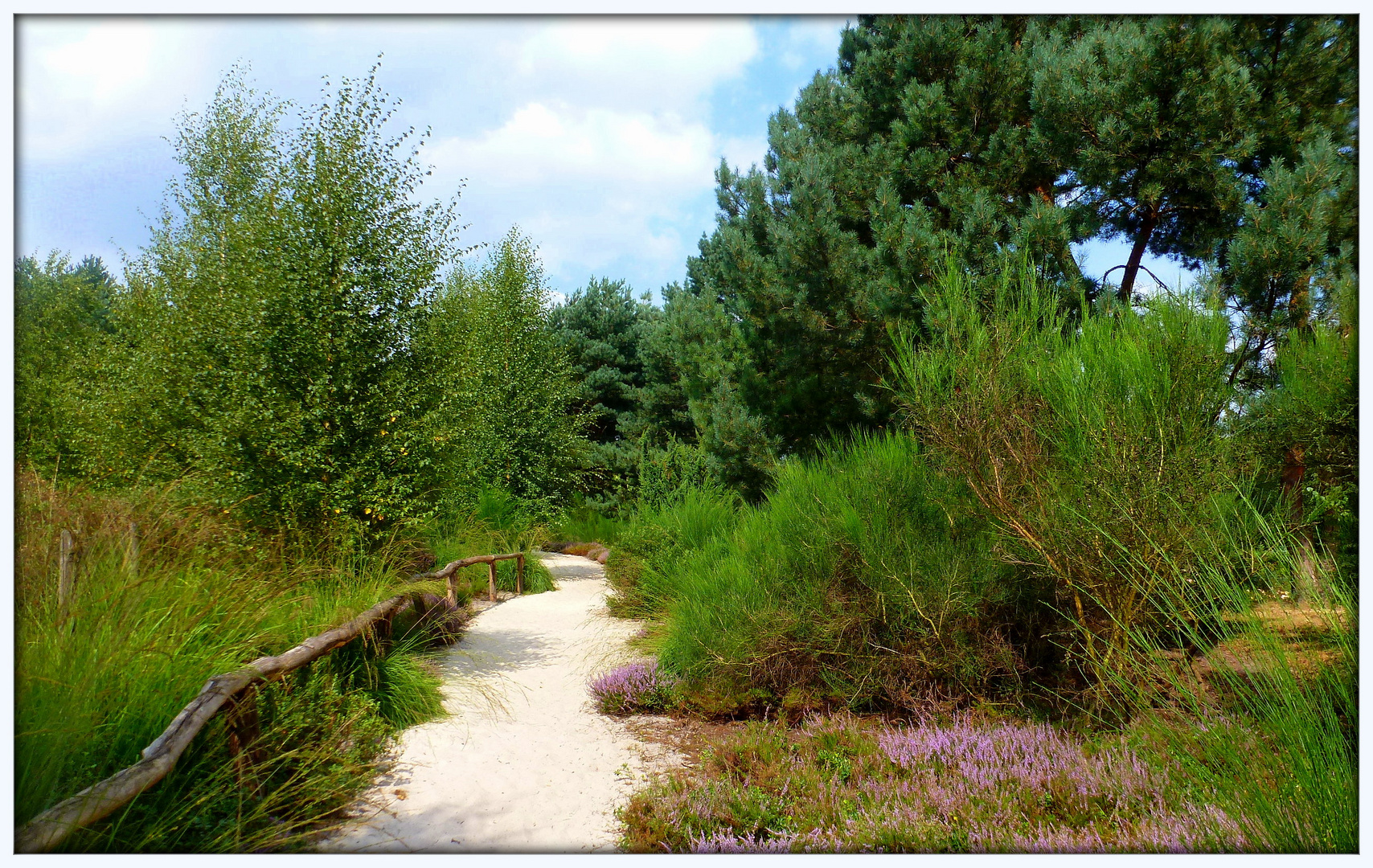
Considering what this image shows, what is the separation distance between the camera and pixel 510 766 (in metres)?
3.81

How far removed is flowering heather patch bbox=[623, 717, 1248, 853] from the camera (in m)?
2.56

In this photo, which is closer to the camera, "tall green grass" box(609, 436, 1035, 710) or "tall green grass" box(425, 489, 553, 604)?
"tall green grass" box(609, 436, 1035, 710)

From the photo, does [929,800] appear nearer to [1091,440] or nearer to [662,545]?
[1091,440]

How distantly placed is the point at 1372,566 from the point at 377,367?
583 cm

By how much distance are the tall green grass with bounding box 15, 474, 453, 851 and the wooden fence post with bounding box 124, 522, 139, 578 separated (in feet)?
0.07

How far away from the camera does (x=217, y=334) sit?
5.23m

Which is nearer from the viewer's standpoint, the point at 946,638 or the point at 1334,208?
the point at 1334,208

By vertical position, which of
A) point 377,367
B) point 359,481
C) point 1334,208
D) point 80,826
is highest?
point 377,367

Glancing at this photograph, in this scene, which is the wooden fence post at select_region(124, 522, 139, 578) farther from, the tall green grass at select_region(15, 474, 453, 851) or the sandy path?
the sandy path

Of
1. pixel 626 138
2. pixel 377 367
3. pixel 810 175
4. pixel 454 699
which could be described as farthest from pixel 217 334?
pixel 810 175

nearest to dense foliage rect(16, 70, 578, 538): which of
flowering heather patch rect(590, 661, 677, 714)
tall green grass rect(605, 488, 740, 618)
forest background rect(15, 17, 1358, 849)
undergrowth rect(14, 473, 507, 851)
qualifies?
forest background rect(15, 17, 1358, 849)

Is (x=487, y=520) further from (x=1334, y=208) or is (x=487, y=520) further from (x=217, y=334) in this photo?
(x=1334, y=208)

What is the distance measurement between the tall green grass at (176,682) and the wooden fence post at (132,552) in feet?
0.07

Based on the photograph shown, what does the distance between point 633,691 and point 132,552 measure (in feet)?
10.3
